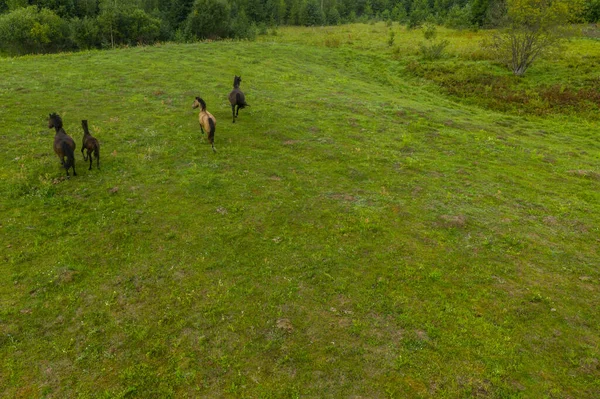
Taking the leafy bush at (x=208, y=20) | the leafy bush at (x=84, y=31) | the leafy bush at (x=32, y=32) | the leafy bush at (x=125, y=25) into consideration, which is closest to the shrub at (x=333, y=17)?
the leafy bush at (x=208, y=20)

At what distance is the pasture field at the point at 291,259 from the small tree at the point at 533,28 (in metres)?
21.0

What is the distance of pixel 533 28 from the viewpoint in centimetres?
4034

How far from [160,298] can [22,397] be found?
363cm

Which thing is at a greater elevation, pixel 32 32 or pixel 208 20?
pixel 208 20

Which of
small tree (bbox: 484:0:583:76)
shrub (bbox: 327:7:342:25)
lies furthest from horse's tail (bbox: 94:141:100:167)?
shrub (bbox: 327:7:342:25)

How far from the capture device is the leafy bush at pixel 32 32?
57000 millimetres

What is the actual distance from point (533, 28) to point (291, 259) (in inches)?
1807

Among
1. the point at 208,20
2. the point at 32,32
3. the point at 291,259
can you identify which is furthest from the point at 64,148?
the point at 208,20

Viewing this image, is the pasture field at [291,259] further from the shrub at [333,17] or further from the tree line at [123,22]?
the shrub at [333,17]

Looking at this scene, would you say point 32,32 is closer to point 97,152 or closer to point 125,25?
point 125,25

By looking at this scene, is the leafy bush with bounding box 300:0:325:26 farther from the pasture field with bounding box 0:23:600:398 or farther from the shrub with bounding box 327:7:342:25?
the pasture field with bounding box 0:23:600:398

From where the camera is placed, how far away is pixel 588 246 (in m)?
13.7

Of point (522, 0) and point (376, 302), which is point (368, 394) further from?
point (522, 0)

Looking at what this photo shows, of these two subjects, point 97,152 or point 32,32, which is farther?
point 32,32
